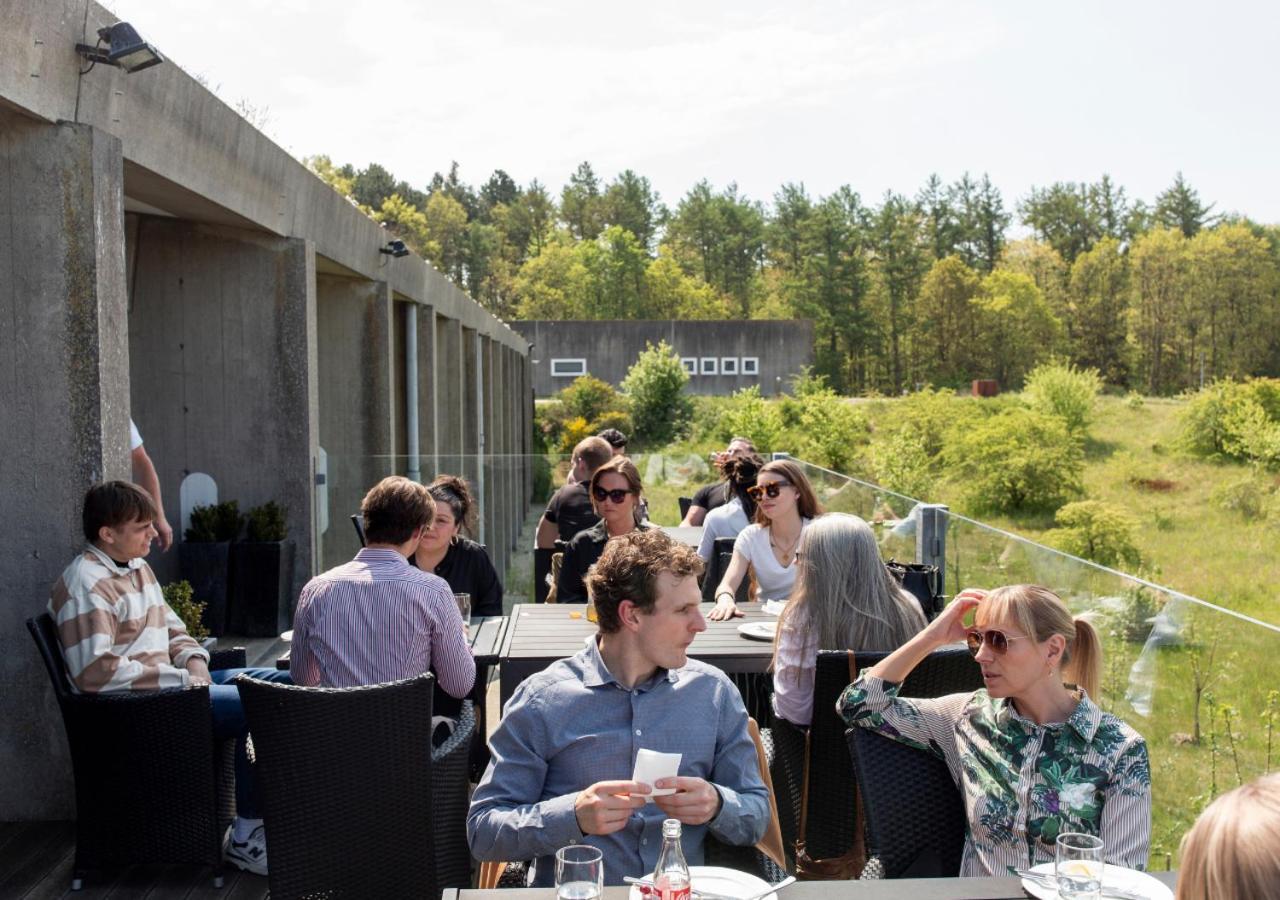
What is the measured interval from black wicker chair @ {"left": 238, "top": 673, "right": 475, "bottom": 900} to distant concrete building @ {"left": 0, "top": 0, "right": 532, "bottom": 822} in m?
1.82

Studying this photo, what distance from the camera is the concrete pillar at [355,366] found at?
9500mm

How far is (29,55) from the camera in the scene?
401 centimetres

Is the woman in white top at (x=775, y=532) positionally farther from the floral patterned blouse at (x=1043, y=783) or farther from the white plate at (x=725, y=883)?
the white plate at (x=725, y=883)

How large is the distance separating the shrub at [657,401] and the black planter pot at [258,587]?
31.0 metres

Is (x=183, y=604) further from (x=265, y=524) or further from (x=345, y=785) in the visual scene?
(x=345, y=785)

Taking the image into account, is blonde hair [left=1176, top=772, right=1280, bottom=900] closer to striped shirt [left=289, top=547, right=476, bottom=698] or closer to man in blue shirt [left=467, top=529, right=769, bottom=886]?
man in blue shirt [left=467, top=529, right=769, bottom=886]

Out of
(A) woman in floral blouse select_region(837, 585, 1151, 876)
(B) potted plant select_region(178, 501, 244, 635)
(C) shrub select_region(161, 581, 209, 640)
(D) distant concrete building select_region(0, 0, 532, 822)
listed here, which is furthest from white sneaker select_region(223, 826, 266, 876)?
(B) potted plant select_region(178, 501, 244, 635)

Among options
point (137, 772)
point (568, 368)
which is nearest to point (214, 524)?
point (137, 772)

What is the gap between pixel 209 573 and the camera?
24.2ft

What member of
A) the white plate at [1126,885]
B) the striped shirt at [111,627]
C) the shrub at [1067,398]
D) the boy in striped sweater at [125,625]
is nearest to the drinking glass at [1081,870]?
the white plate at [1126,885]

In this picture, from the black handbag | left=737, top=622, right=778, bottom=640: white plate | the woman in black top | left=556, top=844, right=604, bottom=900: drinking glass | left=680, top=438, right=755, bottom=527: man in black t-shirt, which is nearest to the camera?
left=556, top=844, right=604, bottom=900: drinking glass

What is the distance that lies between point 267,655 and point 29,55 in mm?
4057

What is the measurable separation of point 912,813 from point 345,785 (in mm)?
1467

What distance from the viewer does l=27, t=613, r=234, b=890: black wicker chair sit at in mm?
3711
